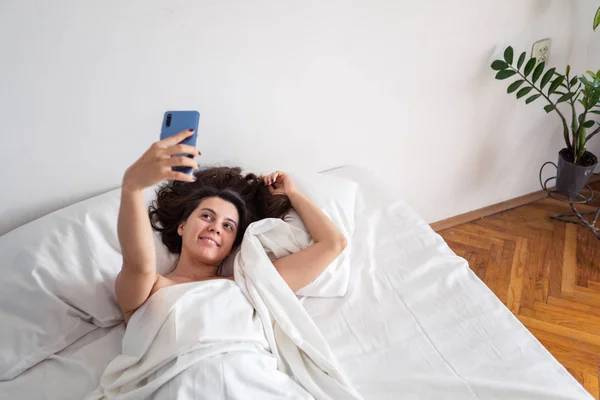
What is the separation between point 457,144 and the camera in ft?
6.29

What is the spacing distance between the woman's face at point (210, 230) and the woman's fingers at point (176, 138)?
1.25ft

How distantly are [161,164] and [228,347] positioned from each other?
424mm

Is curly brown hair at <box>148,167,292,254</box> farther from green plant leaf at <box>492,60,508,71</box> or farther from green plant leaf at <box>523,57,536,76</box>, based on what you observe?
green plant leaf at <box>523,57,536,76</box>

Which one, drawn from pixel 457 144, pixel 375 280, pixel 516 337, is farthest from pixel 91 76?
pixel 457 144

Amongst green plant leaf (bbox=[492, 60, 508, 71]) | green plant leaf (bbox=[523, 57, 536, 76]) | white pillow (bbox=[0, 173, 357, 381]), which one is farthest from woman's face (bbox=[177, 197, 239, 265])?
green plant leaf (bbox=[523, 57, 536, 76])

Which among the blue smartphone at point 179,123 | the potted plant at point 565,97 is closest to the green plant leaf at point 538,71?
the potted plant at point 565,97

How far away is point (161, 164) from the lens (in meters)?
0.85

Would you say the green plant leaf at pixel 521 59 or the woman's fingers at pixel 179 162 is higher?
the green plant leaf at pixel 521 59

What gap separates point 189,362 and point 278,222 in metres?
0.43

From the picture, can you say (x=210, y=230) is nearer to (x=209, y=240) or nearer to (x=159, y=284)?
(x=209, y=240)

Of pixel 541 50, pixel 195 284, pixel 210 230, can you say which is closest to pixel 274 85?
pixel 210 230

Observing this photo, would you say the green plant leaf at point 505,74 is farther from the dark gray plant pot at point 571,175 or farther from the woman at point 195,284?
the woman at point 195,284

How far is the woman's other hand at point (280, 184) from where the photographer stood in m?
1.39

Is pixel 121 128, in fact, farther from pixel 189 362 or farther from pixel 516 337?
pixel 516 337
